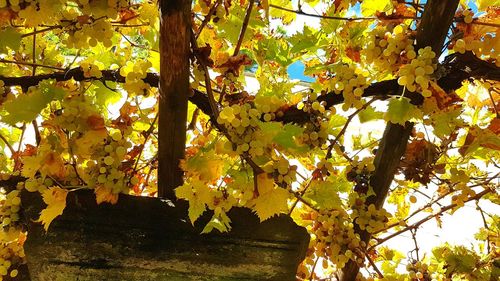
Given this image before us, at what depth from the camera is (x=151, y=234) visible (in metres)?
0.94

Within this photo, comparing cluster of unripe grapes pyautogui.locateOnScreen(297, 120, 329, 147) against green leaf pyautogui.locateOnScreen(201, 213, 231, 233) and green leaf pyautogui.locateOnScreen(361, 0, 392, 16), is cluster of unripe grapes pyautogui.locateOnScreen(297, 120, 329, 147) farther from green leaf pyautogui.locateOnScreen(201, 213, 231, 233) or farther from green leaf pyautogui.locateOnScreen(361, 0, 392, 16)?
green leaf pyautogui.locateOnScreen(361, 0, 392, 16)

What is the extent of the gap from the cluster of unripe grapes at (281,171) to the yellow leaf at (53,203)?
36cm

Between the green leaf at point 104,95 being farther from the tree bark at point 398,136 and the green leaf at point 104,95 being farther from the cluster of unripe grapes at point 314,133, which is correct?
the tree bark at point 398,136

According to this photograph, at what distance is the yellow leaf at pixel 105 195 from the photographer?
0.90 m

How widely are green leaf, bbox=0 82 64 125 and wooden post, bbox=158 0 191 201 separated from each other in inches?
7.9

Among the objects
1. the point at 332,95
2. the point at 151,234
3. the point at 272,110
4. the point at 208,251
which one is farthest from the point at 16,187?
the point at 332,95

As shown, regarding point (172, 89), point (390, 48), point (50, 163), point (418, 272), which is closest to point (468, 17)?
point (390, 48)

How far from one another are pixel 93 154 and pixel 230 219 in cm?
29

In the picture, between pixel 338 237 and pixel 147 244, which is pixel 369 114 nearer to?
pixel 338 237

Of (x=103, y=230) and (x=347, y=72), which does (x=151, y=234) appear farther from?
(x=347, y=72)

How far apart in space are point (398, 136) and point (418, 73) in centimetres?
38

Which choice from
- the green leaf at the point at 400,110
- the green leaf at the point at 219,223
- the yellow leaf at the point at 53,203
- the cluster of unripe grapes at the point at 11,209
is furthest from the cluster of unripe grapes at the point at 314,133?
the cluster of unripe grapes at the point at 11,209

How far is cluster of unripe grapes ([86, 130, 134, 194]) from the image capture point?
0.91 metres

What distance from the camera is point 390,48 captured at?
3.38ft
